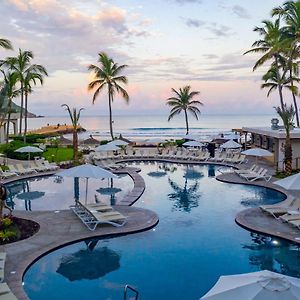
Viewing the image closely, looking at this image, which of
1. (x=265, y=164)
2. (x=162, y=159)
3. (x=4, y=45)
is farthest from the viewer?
(x=162, y=159)

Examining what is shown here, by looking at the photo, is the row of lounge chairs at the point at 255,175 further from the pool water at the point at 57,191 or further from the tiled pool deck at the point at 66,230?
the tiled pool deck at the point at 66,230

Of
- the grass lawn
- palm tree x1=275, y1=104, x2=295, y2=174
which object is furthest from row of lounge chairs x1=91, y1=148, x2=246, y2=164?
palm tree x1=275, y1=104, x2=295, y2=174

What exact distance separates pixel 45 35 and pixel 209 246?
2384cm

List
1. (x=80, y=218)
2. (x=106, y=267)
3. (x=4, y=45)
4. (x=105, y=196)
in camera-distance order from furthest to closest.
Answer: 1. (x=4, y=45)
2. (x=105, y=196)
3. (x=80, y=218)
4. (x=106, y=267)

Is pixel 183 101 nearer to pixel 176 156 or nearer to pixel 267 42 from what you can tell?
pixel 176 156

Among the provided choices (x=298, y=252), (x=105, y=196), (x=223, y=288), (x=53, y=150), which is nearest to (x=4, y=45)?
(x=105, y=196)

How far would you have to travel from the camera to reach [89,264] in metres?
11.0

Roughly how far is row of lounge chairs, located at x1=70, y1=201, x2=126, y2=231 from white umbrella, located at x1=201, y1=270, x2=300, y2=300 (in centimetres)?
786

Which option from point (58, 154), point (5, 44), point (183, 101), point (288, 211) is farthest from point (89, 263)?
point (183, 101)

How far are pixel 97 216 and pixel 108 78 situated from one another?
2728 cm

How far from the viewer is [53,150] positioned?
36281 mm

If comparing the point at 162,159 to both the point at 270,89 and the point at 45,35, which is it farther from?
the point at 270,89

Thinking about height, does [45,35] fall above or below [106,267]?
above

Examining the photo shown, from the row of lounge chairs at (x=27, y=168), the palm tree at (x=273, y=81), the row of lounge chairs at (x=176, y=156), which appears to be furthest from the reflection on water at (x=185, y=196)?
the palm tree at (x=273, y=81)
